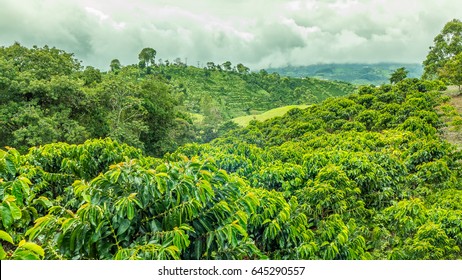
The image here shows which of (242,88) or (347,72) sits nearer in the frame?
(242,88)

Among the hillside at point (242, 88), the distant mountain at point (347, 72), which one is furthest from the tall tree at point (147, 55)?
the distant mountain at point (347, 72)

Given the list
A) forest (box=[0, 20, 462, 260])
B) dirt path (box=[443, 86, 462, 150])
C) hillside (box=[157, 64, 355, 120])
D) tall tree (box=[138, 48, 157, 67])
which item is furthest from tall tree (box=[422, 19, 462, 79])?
tall tree (box=[138, 48, 157, 67])

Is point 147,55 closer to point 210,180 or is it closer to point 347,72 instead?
point 210,180

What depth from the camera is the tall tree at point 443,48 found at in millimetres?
25375

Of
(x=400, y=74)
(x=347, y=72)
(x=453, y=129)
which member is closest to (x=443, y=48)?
(x=400, y=74)

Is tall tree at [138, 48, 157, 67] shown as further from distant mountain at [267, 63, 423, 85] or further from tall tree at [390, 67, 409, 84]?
tall tree at [390, 67, 409, 84]

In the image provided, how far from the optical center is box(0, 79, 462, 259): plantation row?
89.4 inches

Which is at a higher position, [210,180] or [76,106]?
[76,106]

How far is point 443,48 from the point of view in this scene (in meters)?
27.2

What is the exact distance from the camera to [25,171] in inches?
183

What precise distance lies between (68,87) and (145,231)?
14742 mm

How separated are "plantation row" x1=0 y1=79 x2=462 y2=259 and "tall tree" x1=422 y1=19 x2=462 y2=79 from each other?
18171mm

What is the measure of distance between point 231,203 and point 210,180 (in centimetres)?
27
